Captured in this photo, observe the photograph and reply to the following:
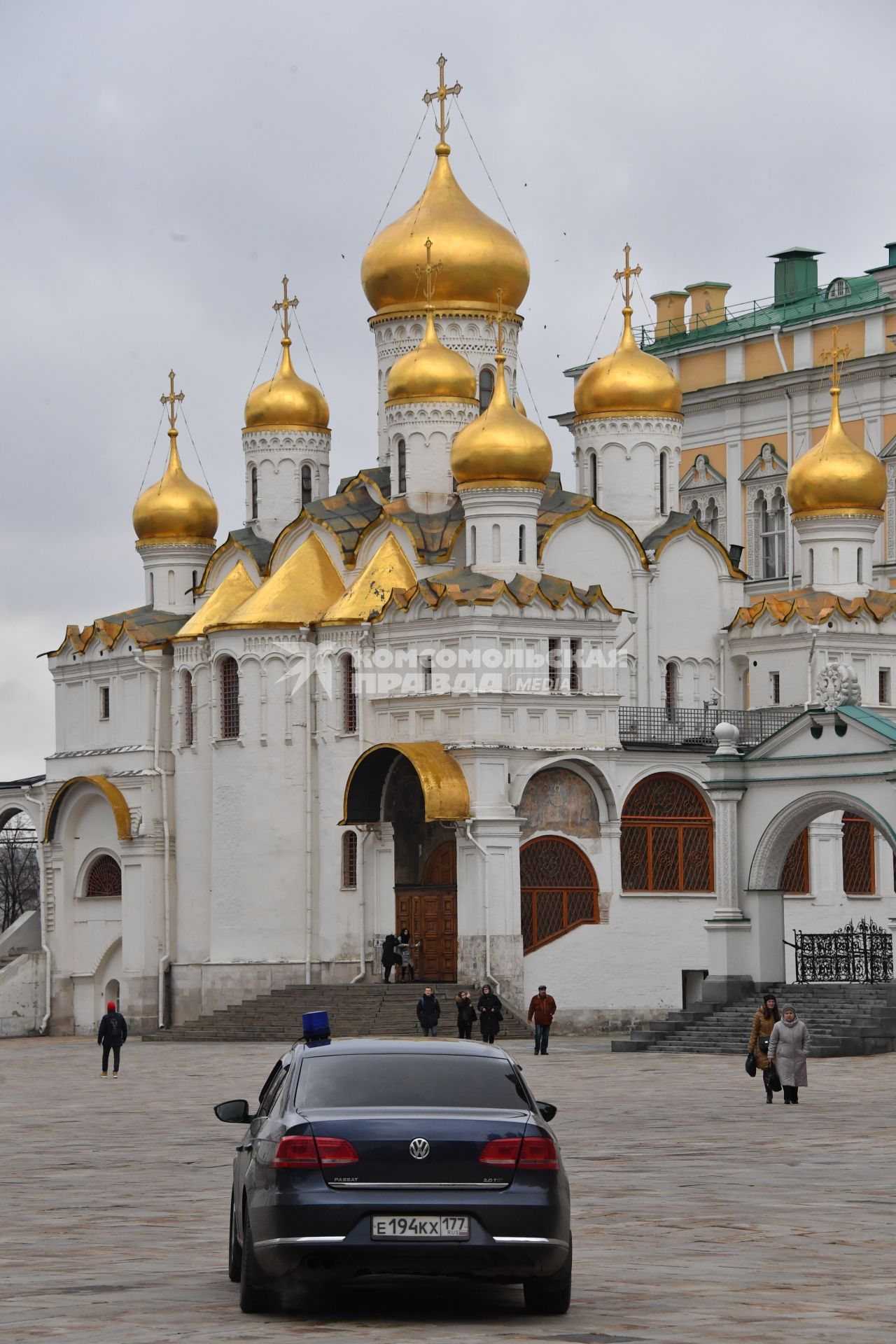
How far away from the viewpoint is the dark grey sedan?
9320mm

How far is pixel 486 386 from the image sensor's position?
149ft

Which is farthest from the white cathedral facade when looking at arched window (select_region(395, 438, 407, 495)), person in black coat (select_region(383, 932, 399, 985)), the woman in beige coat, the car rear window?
the car rear window

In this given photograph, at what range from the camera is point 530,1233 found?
938 cm

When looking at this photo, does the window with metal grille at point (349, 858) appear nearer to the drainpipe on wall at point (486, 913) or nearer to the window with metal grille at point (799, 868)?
the drainpipe on wall at point (486, 913)

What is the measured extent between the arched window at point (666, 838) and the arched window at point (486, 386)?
831 centimetres

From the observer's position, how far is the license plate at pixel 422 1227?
933 centimetres

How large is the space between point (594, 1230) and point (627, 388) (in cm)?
3294

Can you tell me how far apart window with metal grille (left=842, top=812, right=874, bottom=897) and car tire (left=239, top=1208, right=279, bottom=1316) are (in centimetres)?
3348

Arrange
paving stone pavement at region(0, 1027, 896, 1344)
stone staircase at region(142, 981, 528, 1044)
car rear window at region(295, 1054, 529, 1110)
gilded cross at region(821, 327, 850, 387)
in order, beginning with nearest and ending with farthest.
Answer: paving stone pavement at region(0, 1027, 896, 1344) < car rear window at region(295, 1054, 529, 1110) < stone staircase at region(142, 981, 528, 1044) < gilded cross at region(821, 327, 850, 387)

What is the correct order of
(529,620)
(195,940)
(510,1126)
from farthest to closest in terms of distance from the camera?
(195,940) < (529,620) < (510,1126)

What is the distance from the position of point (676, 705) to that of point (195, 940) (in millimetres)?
9275

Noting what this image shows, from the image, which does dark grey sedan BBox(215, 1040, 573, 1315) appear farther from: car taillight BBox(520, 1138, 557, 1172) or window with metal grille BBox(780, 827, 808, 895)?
A: window with metal grille BBox(780, 827, 808, 895)

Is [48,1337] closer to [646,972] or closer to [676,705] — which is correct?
[646,972]

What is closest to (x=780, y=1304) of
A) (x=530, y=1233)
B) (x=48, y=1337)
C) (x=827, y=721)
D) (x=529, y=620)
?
(x=530, y=1233)
